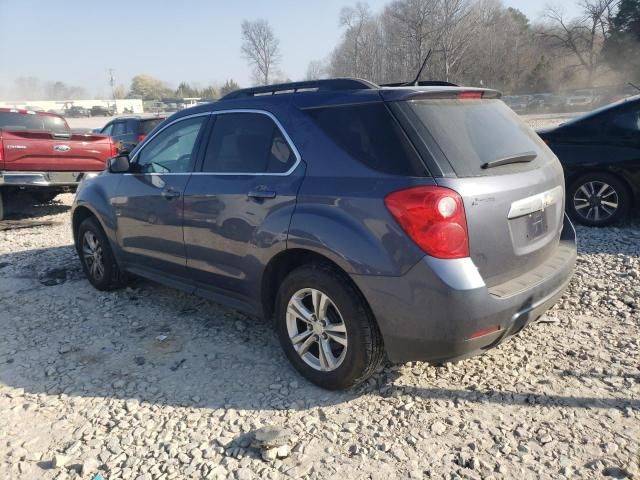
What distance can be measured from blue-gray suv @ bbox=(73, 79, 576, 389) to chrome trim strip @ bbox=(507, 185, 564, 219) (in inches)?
0.5

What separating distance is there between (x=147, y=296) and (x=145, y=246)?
2.68ft

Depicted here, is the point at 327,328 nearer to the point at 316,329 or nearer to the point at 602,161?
the point at 316,329

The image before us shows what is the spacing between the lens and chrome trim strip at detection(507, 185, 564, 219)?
2842 mm

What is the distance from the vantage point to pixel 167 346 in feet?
12.9

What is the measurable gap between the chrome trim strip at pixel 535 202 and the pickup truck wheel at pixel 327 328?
0.99 m

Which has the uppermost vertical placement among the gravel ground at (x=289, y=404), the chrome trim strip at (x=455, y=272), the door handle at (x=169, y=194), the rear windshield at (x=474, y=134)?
the rear windshield at (x=474, y=134)

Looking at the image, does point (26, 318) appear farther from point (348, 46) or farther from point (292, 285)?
point (348, 46)

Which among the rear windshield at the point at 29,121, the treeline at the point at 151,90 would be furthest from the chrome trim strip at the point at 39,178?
the treeline at the point at 151,90

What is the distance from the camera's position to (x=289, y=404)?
10.1ft

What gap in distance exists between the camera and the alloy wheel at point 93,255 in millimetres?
5105

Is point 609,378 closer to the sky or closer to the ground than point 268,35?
closer to the ground

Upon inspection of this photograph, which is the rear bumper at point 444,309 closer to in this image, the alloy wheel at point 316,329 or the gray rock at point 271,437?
the alloy wheel at point 316,329

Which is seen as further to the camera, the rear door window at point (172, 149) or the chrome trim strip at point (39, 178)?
the chrome trim strip at point (39, 178)

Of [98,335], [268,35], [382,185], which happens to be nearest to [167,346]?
[98,335]
